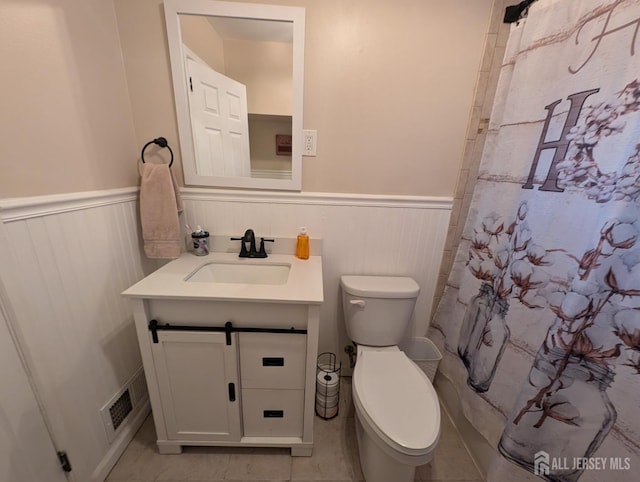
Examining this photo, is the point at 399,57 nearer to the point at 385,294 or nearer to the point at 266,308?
the point at 385,294

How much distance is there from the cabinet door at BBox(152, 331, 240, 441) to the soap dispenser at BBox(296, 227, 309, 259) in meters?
0.51

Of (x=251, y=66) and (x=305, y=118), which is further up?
(x=251, y=66)

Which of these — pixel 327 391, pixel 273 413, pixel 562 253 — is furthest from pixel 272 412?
pixel 562 253

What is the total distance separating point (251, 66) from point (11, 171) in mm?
921

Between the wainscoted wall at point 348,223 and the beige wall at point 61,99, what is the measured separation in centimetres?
39

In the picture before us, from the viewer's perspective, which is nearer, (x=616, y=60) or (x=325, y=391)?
(x=616, y=60)

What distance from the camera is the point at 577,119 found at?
750 mm

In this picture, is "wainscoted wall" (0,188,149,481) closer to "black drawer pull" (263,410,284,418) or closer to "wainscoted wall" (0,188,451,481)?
"wainscoted wall" (0,188,451,481)

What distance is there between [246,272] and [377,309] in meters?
0.70

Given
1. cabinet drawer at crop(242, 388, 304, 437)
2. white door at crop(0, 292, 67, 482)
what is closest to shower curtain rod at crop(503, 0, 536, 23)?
cabinet drawer at crop(242, 388, 304, 437)

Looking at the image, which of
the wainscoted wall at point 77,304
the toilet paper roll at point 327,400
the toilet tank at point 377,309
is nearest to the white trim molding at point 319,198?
the wainscoted wall at point 77,304

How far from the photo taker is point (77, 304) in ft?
2.88

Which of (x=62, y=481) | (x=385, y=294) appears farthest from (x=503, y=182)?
(x=62, y=481)

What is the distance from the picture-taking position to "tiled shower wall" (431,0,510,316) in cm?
107
